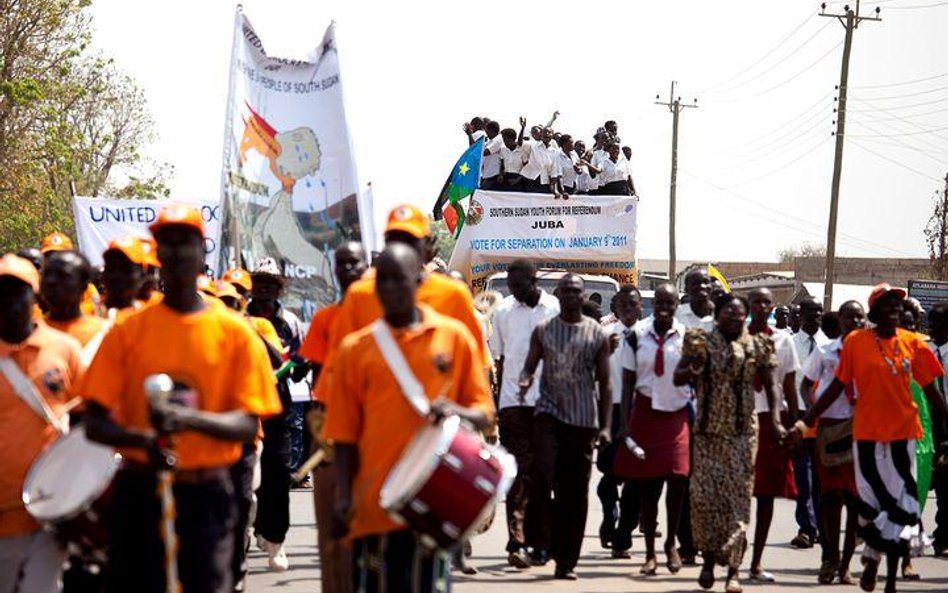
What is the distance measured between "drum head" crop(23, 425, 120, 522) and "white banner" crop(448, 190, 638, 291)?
14449 millimetres

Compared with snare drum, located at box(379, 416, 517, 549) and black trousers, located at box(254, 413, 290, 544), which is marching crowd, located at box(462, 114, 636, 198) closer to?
black trousers, located at box(254, 413, 290, 544)

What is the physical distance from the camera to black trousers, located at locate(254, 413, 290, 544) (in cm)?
1205

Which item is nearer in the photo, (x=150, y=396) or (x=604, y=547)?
(x=150, y=396)

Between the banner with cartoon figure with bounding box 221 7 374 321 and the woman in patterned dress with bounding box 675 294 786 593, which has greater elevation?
the banner with cartoon figure with bounding box 221 7 374 321

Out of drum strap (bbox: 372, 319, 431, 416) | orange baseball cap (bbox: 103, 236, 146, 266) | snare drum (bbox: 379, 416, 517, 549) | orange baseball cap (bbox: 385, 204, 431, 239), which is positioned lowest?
snare drum (bbox: 379, 416, 517, 549)

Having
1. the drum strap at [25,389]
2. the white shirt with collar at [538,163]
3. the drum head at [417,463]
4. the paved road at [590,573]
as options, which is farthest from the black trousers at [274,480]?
the white shirt with collar at [538,163]

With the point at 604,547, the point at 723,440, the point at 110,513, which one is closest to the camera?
the point at 110,513

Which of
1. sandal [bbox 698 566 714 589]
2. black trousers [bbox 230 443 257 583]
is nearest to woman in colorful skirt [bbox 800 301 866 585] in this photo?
sandal [bbox 698 566 714 589]

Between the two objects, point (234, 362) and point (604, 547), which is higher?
point (234, 362)

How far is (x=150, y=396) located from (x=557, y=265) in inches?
639

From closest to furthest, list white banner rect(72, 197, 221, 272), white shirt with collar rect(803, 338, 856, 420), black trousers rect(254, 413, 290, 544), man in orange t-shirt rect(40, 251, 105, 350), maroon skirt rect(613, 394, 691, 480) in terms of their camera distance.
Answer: man in orange t-shirt rect(40, 251, 105, 350), black trousers rect(254, 413, 290, 544), maroon skirt rect(613, 394, 691, 480), white shirt with collar rect(803, 338, 856, 420), white banner rect(72, 197, 221, 272)

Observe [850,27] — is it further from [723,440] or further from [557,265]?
[723,440]

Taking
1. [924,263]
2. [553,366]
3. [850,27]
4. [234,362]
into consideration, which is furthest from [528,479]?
[924,263]

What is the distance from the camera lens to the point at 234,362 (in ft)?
22.1
